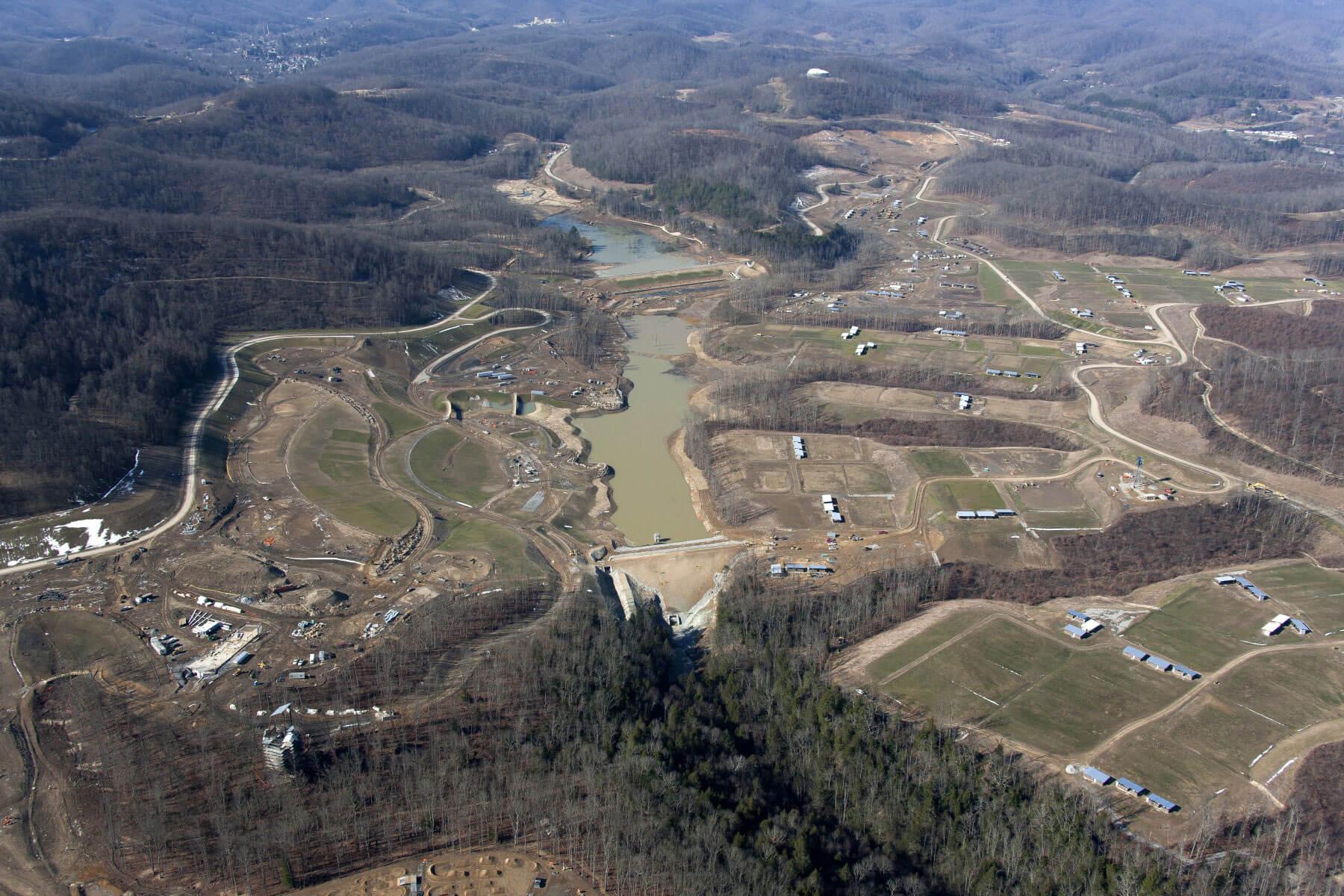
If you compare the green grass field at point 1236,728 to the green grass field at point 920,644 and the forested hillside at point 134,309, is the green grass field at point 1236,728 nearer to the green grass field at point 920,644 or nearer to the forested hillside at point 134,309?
the green grass field at point 920,644

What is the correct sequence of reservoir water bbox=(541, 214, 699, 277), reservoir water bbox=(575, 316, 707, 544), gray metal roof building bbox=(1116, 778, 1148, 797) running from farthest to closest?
reservoir water bbox=(541, 214, 699, 277) → reservoir water bbox=(575, 316, 707, 544) → gray metal roof building bbox=(1116, 778, 1148, 797)

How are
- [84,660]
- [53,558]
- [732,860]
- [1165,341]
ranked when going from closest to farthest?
1. [732,860]
2. [84,660]
3. [53,558]
4. [1165,341]

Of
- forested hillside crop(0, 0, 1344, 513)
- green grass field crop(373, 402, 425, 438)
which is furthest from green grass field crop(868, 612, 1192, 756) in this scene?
forested hillside crop(0, 0, 1344, 513)

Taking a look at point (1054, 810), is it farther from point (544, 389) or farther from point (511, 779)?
point (544, 389)

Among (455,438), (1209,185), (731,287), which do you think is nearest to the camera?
(455,438)

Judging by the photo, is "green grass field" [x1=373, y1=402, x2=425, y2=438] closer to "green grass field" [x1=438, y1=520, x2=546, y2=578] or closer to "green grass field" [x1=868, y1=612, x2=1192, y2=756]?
"green grass field" [x1=438, y1=520, x2=546, y2=578]

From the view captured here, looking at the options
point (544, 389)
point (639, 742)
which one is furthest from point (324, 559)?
point (544, 389)

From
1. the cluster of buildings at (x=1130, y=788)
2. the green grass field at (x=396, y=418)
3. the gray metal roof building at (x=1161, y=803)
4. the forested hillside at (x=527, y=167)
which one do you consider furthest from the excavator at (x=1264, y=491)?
the forested hillside at (x=527, y=167)
